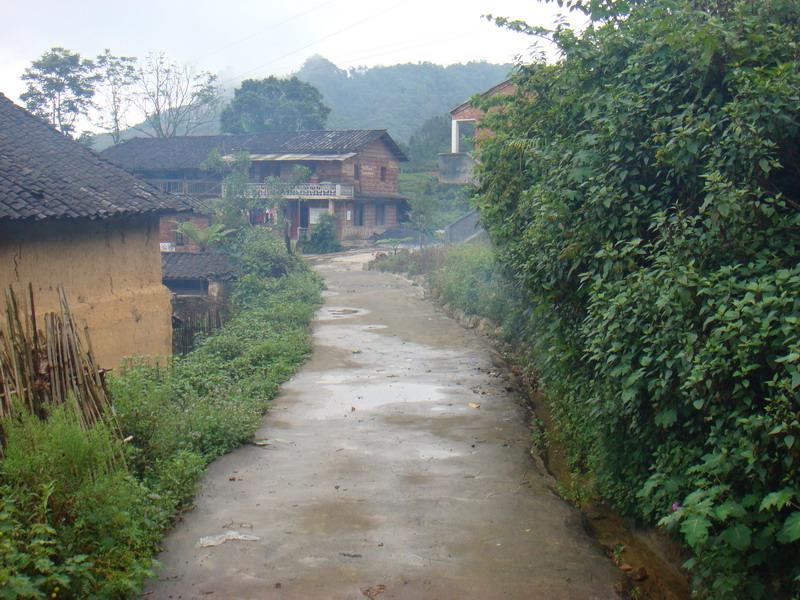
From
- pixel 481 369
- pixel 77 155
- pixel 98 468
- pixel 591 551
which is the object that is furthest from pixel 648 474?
pixel 77 155

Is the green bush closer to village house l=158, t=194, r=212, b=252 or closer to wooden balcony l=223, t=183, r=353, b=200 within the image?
village house l=158, t=194, r=212, b=252

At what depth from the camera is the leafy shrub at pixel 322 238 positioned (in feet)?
135

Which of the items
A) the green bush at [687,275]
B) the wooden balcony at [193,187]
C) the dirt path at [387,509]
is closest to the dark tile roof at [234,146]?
the wooden balcony at [193,187]

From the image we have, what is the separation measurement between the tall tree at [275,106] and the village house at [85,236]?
41.7 m

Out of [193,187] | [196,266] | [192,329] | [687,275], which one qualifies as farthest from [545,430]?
[193,187]

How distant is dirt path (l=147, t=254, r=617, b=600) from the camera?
18.7 ft

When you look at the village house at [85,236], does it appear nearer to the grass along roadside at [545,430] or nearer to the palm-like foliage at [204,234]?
the grass along roadside at [545,430]

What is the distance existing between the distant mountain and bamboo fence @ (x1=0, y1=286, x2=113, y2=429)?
195 ft

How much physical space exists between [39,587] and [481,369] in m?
9.91

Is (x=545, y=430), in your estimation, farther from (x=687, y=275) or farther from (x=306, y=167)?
(x=306, y=167)

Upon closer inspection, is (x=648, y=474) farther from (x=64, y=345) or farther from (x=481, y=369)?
(x=481, y=369)

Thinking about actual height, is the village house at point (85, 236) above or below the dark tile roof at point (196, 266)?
above

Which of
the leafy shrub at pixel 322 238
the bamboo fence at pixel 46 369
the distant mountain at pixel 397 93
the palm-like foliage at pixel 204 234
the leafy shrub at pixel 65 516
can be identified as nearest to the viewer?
the leafy shrub at pixel 65 516

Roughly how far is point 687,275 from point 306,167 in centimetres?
3817
